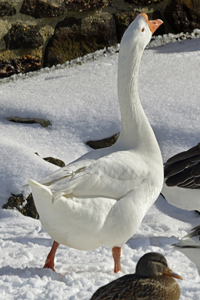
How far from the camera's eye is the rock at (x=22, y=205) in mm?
3352

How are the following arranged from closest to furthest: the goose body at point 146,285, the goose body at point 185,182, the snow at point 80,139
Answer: the goose body at point 146,285 → the snow at point 80,139 → the goose body at point 185,182

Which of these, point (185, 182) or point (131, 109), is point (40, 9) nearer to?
point (131, 109)

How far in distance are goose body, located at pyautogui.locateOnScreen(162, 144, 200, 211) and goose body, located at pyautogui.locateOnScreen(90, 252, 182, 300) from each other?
4.19 ft

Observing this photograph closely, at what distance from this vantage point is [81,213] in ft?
7.38

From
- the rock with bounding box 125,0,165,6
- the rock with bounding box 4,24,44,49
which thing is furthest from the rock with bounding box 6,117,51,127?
the rock with bounding box 125,0,165,6

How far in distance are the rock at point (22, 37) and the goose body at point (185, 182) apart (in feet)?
6.55

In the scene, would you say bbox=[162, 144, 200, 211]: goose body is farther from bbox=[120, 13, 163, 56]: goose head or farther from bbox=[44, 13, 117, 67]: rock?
bbox=[44, 13, 117, 67]: rock

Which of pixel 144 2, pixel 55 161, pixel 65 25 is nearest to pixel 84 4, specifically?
pixel 65 25

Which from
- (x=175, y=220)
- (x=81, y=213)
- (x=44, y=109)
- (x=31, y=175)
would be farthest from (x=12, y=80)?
(x=81, y=213)

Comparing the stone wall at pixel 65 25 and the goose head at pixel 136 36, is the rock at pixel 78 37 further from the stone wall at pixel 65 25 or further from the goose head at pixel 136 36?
the goose head at pixel 136 36

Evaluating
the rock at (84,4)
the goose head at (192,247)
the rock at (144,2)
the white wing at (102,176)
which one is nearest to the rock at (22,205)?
the white wing at (102,176)

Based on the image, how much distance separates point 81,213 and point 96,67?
2.73 m

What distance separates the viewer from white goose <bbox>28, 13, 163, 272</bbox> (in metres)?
2.25

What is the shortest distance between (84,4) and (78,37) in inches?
13.3
